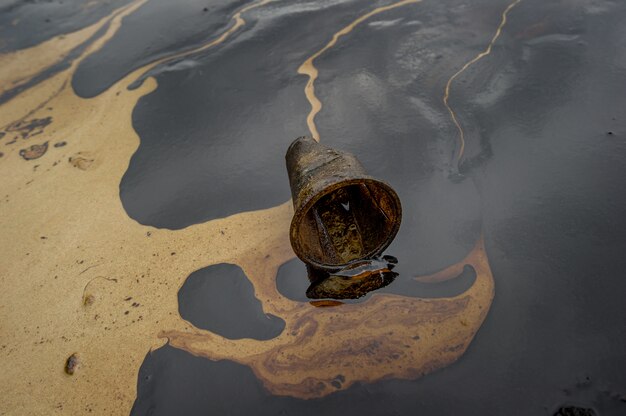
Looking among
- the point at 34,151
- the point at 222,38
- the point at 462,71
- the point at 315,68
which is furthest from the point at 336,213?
the point at 222,38

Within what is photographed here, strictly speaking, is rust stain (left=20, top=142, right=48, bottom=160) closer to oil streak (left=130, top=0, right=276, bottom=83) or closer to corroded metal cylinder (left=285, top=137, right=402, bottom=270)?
oil streak (left=130, top=0, right=276, bottom=83)

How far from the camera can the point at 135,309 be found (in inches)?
149

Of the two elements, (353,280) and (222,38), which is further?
(222,38)

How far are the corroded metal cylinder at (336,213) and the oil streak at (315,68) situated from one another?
3.67 feet

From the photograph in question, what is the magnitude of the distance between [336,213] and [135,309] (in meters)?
1.93

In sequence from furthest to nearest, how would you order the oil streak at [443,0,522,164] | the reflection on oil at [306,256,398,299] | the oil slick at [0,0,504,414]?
the oil streak at [443,0,522,164] < the reflection on oil at [306,256,398,299] < the oil slick at [0,0,504,414]

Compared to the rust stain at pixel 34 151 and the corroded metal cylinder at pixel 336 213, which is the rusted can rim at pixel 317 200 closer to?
the corroded metal cylinder at pixel 336 213

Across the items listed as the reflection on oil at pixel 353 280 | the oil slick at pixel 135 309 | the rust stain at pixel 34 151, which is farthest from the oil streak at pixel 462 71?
the rust stain at pixel 34 151

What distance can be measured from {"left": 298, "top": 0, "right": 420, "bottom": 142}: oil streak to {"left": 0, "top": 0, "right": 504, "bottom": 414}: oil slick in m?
0.19

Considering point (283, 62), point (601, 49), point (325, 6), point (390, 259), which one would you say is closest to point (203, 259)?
point (390, 259)

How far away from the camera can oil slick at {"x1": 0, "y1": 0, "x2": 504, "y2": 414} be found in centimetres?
334

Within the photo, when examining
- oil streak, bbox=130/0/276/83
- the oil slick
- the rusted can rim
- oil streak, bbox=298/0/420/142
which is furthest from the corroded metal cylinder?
oil streak, bbox=130/0/276/83

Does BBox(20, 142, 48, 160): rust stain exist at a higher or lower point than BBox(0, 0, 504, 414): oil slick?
higher

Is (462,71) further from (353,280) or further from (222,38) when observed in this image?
(222,38)
